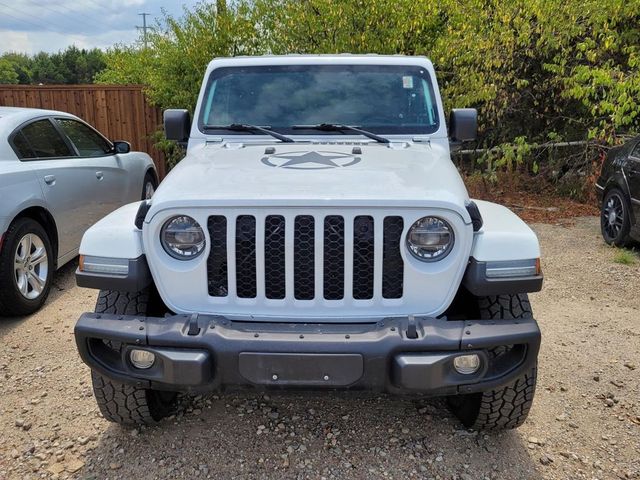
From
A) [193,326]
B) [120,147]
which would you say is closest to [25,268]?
[120,147]

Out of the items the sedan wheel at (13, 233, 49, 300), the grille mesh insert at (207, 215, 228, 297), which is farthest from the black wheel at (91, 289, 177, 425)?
the sedan wheel at (13, 233, 49, 300)

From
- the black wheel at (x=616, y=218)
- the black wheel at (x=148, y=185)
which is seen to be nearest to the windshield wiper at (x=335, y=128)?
the black wheel at (x=148, y=185)

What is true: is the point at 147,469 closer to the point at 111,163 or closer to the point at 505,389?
the point at 505,389

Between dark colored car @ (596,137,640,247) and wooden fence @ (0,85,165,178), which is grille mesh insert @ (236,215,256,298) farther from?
wooden fence @ (0,85,165,178)

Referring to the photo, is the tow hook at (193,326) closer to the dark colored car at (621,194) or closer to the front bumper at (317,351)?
the front bumper at (317,351)

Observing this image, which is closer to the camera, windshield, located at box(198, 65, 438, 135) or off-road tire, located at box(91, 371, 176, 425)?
off-road tire, located at box(91, 371, 176, 425)

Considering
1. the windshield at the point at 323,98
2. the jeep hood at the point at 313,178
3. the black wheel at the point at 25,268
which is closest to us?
the jeep hood at the point at 313,178

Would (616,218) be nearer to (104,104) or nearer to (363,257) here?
(363,257)

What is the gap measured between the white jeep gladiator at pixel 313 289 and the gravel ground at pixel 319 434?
22 cm

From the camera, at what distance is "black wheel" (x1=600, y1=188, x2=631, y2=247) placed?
257 inches

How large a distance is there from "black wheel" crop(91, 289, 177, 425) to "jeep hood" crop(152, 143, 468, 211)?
52cm

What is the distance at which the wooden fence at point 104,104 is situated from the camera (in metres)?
10.7

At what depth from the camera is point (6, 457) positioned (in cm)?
288

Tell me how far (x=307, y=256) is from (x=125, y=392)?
1.18 m
